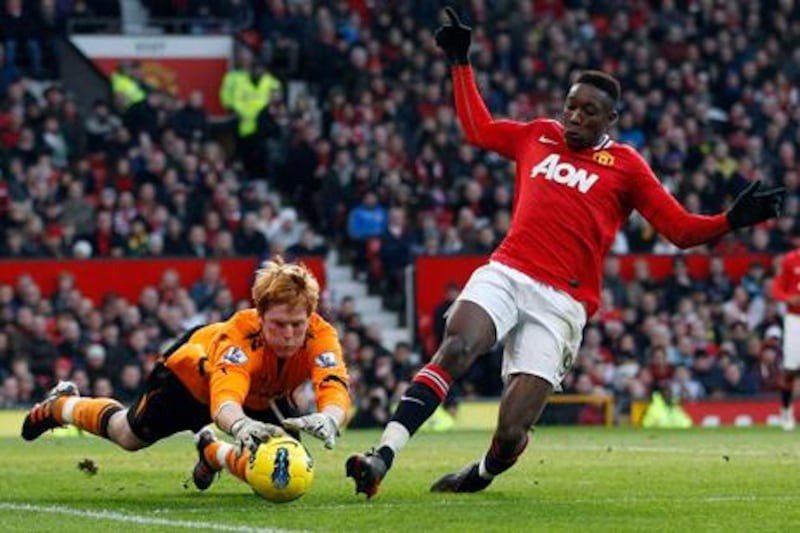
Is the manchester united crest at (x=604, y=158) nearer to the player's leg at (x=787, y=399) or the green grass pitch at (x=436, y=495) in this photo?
the green grass pitch at (x=436, y=495)

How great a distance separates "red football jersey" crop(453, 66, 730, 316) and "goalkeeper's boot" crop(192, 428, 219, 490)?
2032 mm

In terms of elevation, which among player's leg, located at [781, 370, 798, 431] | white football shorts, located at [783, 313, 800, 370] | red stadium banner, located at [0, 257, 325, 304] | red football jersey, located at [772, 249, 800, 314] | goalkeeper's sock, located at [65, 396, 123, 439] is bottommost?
player's leg, located at [781, 370, 798, 431]

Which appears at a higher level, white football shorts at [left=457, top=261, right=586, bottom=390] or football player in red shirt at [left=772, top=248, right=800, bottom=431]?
white football shorts at [left=457, top=261, right=586, bottom=390]

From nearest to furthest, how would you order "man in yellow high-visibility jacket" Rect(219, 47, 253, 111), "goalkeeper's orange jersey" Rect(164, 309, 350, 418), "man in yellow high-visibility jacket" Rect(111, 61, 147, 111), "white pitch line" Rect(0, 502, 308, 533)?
"white pitch line" Rect(0, 502, 308, 533) → "goalkeeper's orange jersey" Rect(164, 309, 350, 418) → "man in yellow high-visibility jacket" Rect(111, 61, 147, 111) → "man in yellow high-visibility jacket" Rect(219, 47, 253, 111)

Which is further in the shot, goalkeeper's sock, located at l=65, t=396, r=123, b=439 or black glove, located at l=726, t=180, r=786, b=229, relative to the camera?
goalkeeper's sock, located at l=65, t=396, r=123, b=439

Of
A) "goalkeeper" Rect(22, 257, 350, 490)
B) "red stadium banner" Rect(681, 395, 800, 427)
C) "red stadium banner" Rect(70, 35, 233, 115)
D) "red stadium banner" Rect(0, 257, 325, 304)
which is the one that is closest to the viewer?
"goalkeeper" Rect(22, 257, 350, 490)

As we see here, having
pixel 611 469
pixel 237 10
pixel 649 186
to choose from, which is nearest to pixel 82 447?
pixel 611 469

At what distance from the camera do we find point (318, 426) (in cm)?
1100

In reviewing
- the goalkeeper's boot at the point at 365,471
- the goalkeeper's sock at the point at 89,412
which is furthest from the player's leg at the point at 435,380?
the goalkeeper's sock at the point at 89,412

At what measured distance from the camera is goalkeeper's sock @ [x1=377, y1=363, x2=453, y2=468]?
11.5 meters

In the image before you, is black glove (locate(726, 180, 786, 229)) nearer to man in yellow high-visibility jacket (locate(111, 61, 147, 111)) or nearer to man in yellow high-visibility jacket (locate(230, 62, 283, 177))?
man in yellow high-visibility jacket (locate(111, 61, 147, 111))

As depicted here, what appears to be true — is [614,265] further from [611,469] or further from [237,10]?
[611,469]

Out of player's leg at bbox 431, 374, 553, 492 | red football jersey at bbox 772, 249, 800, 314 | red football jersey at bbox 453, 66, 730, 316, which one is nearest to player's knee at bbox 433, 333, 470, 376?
player's leg at bbox 431, 374, 553, 492

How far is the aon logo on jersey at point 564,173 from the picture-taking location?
12578 millimetres
